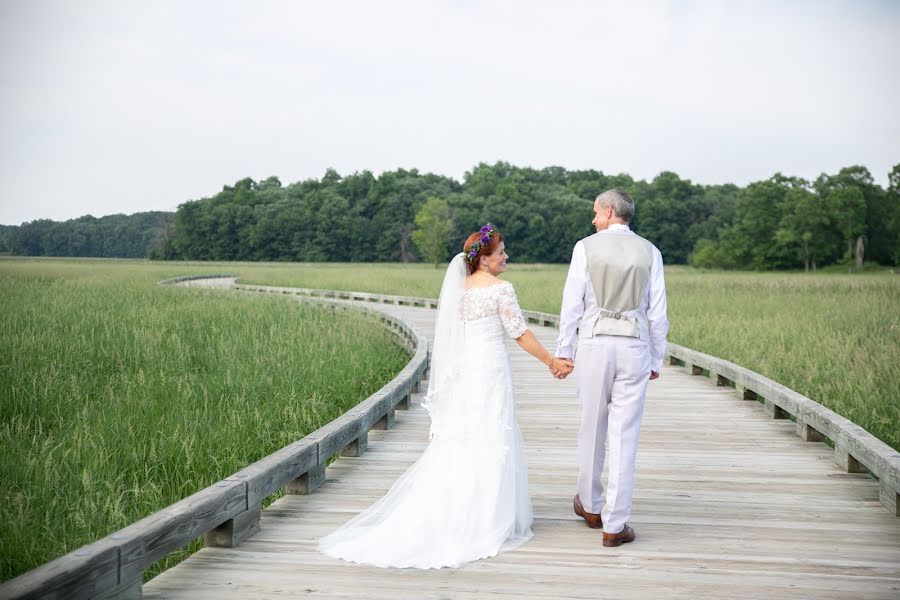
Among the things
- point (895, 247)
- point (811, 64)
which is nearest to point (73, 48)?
point (811, 64)

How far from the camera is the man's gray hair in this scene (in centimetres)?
448

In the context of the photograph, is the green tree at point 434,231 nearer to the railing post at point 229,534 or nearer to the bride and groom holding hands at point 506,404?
the bride and groom holding hands at point 506,404

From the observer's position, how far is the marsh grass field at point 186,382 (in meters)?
5.08

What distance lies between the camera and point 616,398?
4375 millimetres

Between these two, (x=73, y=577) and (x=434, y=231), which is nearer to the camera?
(x=73, y=577)

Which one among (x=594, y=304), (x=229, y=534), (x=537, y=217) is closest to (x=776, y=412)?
(x=594, y=304)

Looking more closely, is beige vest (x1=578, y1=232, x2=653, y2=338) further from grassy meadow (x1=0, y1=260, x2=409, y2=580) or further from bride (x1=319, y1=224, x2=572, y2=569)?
grassy meadow (x1=0, y1=260, x2=409, y2=580)

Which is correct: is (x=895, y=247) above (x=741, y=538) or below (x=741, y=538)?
above

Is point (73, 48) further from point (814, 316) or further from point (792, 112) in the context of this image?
point (792, 112)

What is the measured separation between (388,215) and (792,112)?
6503cm

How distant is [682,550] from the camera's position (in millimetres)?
4246

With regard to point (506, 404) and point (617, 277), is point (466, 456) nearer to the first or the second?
point (506, 404)

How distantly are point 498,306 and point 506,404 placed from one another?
56cm

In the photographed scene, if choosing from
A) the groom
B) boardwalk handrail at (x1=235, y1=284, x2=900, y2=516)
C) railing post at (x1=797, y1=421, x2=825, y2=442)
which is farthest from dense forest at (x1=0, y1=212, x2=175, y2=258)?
the groom
